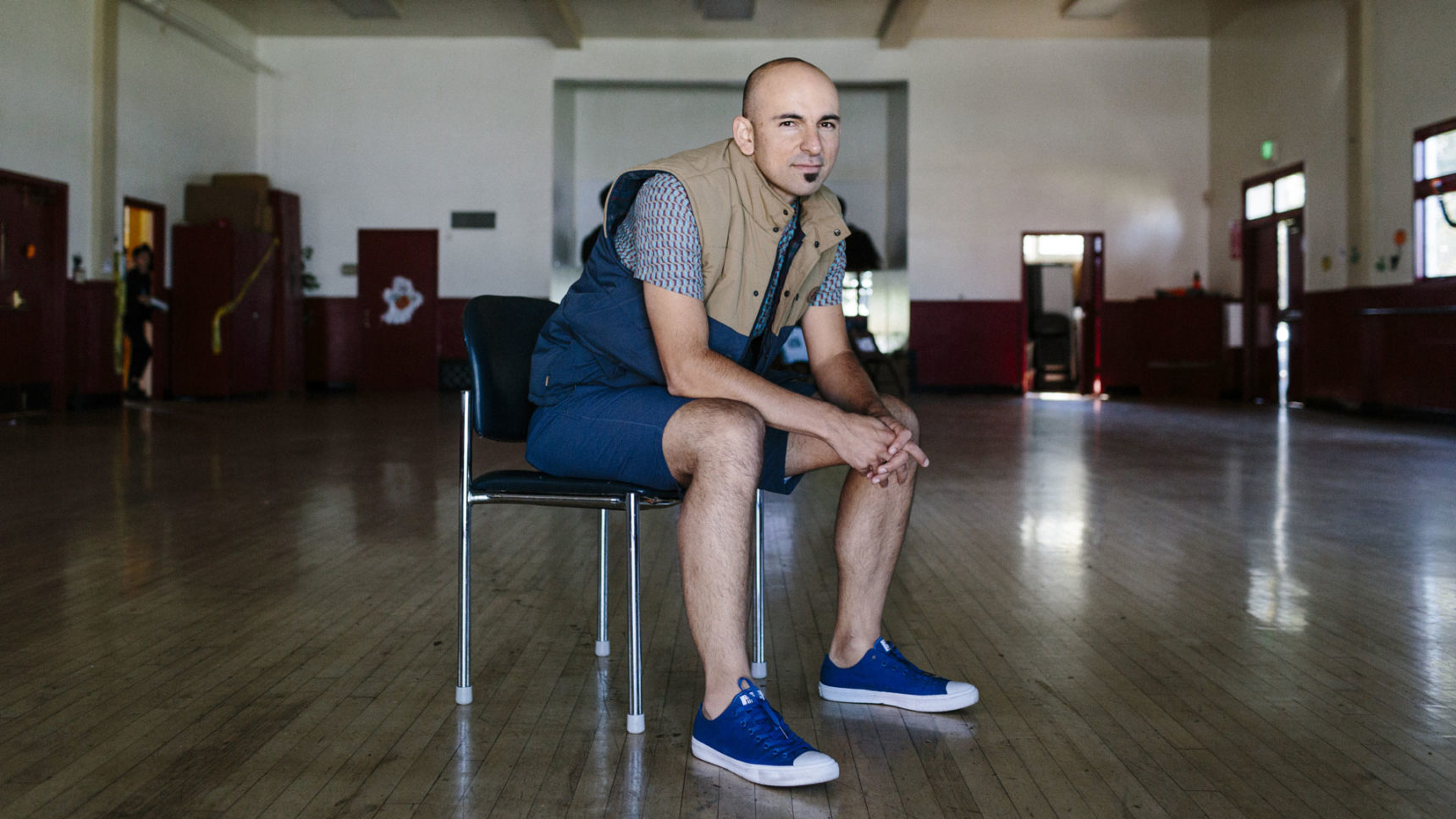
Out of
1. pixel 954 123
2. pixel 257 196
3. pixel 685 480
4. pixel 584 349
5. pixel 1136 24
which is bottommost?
pixel 685 480

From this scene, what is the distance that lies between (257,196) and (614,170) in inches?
157

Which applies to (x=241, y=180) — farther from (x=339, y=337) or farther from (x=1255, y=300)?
(x=1255, y=300)

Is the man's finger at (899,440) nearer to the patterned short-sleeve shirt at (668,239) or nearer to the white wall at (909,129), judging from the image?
the patterned short-sleeve shirt at (668,239)

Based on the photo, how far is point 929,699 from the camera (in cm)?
180

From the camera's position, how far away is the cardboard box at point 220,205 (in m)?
11.1

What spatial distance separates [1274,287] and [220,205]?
1025 cm

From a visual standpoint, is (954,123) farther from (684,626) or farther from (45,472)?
(684,626)

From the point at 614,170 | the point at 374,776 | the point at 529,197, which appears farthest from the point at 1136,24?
the point at 374,776

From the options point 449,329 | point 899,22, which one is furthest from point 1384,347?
point 449,329

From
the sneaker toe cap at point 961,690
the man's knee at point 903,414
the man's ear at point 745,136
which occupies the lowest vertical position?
the sneaker toe cap at point 961,690

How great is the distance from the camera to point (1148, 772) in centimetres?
153

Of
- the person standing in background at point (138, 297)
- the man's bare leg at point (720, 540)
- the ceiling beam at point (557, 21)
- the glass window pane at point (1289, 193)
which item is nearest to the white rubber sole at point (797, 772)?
the man's bare leg at point (720, 540)

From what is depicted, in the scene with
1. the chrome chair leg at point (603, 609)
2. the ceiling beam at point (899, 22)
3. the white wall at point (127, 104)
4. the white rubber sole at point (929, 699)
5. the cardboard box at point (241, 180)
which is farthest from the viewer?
the cardboard box at point (241, 180)

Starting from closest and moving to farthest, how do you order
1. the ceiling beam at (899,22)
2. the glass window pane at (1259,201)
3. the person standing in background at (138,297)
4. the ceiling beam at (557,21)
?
1. the person standing in background at (138,297)
2. the ceiling beam at (899,22)
3. the ceiling beam at (557,21)
4. the glass window pane at (1259,201)
